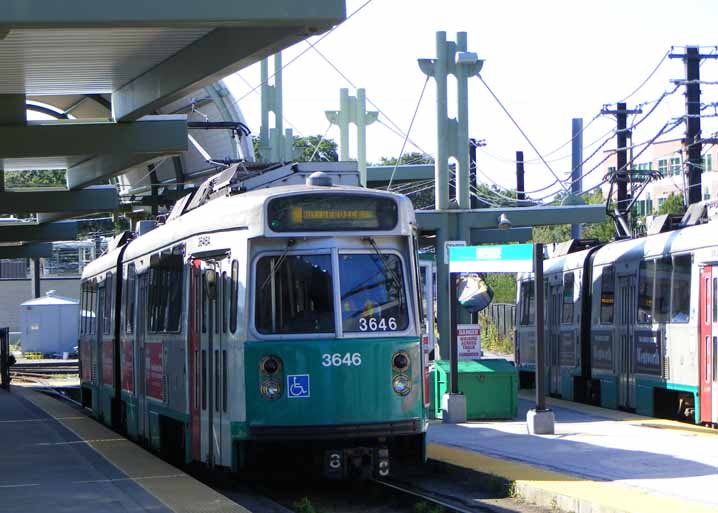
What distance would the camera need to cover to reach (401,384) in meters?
12.3

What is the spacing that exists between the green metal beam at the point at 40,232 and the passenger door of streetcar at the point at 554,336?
18756 mm

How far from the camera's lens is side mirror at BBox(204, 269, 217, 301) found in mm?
12891

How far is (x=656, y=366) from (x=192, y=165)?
106ft

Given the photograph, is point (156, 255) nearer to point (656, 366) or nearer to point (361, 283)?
point (361, 283)

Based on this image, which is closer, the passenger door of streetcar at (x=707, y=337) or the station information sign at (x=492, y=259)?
the station information sign at (x=492, y=259)

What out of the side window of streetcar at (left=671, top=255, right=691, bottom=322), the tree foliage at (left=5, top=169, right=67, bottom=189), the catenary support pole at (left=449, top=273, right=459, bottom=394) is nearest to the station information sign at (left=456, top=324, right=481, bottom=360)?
the catenary support pole at (left=449, top=273, right=459, bottom=394)

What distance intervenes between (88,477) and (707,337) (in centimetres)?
910

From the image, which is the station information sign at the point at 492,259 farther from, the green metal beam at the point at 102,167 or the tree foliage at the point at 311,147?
the tree foliage at the point at 311,147

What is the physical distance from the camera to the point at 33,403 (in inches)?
1005

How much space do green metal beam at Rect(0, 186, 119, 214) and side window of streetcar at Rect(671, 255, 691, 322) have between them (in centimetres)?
1636

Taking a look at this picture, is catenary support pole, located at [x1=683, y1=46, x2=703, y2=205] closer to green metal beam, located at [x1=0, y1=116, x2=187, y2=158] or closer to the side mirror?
green metal beam, located at [x1=0, y1=116, x2=187, y2=158]

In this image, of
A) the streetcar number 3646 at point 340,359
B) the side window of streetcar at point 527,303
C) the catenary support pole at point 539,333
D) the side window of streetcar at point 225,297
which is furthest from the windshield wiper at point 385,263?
the side window of streetcar at point 527,303

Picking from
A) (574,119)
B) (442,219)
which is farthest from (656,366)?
(574,119)

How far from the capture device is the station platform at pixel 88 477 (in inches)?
426
